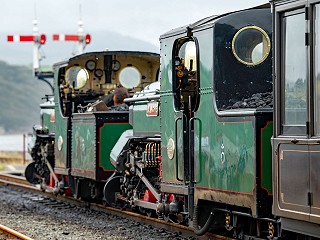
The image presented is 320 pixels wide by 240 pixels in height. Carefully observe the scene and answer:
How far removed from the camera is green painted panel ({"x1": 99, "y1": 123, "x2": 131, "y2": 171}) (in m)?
16.1

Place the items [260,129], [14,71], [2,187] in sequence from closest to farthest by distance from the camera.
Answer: [260,129] → [2,187] → [14,71]

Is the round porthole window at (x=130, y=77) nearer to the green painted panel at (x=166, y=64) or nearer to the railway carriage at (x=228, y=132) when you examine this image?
the railway carriage at (x=228, y=132)

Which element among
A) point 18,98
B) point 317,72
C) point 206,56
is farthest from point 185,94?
point 18,98

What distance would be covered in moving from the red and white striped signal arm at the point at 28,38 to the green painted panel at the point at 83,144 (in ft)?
78.9

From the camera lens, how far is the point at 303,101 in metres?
8.30

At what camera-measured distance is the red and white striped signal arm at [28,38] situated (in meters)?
41.0

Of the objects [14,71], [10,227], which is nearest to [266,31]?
[10,227]

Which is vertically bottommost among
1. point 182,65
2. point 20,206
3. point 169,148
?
point 20,206

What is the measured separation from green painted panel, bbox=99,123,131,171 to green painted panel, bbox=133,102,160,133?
140cm

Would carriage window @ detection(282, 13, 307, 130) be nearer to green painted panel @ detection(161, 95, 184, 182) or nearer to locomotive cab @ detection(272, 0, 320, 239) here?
locomotive cab @ detection(272, 0, 320, 239)

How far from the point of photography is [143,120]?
14.2 m

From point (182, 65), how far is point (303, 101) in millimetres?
3427

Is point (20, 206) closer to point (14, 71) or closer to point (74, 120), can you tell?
point (74, 120)

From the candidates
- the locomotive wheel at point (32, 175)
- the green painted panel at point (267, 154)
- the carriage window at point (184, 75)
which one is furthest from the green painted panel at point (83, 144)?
the green painted panel at point (267, 154)
